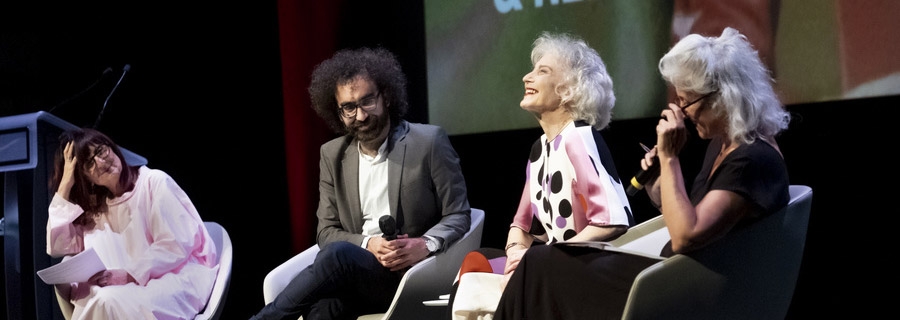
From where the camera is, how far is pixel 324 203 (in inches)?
127

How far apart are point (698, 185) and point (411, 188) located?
1.11 meters

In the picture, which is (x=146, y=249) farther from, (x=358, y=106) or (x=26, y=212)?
(x=358, y=106)

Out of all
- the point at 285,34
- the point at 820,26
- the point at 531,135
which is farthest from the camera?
the point at 285,34

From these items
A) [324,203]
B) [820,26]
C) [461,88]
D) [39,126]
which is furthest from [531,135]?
[39,126]

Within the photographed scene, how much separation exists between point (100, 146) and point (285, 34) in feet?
4.33

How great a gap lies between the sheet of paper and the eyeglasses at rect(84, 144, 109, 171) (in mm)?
332

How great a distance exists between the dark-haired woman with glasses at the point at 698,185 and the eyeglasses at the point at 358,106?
3.78 feet

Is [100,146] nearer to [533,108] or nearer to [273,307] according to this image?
[273,307]

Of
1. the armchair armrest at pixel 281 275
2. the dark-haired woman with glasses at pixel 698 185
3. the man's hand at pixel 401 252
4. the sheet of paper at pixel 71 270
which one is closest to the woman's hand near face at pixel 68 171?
the sheet of paper at pixel 71 270

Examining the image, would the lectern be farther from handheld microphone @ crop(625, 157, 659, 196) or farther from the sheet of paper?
handheld microphone @ crop(625, 157, 659, 196)

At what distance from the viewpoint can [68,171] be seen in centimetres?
312

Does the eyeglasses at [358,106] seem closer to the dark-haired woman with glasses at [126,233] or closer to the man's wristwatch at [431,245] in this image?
the man's wristwatch at [431,245]

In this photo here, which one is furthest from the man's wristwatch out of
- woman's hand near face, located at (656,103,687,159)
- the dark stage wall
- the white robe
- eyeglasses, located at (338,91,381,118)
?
the dark stage wall

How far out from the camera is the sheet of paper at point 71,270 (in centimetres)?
295
